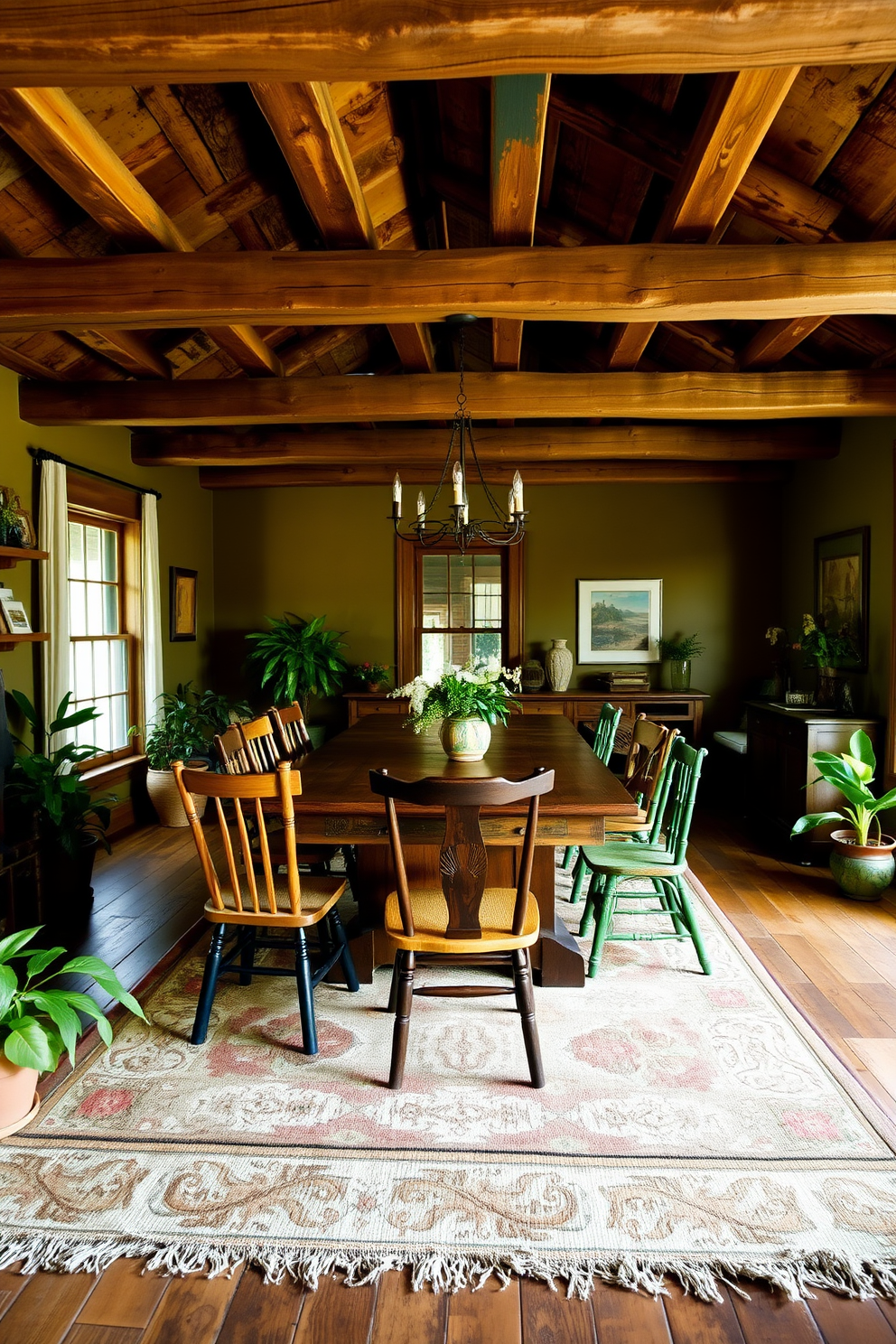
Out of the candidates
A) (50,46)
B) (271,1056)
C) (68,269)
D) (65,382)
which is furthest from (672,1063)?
(65,382)

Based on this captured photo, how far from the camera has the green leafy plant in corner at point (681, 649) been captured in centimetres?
685

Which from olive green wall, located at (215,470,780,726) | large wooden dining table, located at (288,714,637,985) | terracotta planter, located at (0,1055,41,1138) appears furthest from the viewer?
olive green wall, located at (215,470,780,726)

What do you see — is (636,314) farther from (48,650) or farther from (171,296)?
(48,650)

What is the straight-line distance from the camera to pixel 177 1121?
2328 mm

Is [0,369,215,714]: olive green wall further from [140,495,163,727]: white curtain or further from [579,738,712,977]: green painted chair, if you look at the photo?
[579,738,712,977]: green painted chair

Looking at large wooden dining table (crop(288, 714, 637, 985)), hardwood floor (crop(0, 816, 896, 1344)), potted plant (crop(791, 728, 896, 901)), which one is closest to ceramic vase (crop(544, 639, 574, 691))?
potted plant (crop(791, 728, 896, 901))

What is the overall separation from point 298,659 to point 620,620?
2716mm

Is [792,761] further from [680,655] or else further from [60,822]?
[60,822]

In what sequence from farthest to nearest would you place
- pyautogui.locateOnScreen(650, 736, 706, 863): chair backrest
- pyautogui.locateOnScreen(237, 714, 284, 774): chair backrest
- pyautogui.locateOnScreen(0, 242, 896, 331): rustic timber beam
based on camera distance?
pyautogui.locateOnScreen(237, 714, 284, 774): chair backrest, pyautogui.locateOnScreen(650, 736, 706, 863): chair backrest, pyautogui.locateOnScreen(0, 242, 896, 331): rustic timber beam

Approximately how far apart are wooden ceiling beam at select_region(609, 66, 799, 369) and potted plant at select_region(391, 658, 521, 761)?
179 centimetres

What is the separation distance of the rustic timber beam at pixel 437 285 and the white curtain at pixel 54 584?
159 centimetres

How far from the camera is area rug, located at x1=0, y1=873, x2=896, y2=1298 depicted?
6.06 ft

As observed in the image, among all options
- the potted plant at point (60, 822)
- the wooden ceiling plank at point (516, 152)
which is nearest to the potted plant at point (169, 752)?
the potted plant at point (60, 822)

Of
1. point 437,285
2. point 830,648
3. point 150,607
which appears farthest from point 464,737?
point 150,607
